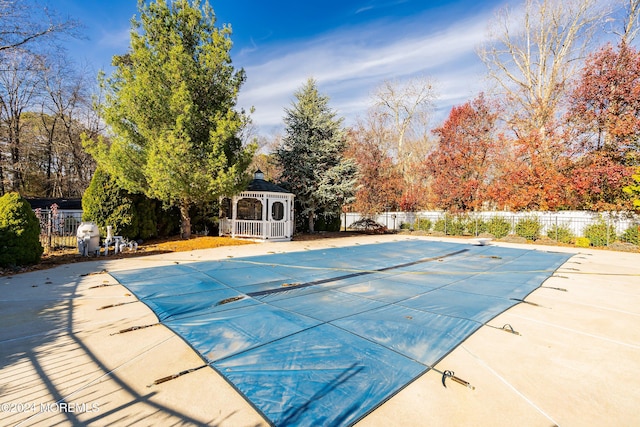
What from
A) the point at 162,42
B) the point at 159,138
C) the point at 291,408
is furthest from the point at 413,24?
the point at 291,408

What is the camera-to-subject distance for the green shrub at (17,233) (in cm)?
605

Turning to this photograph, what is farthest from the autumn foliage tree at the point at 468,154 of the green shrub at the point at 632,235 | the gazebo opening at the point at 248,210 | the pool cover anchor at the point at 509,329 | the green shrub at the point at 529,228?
the pool cover anchor at the point at 509,329

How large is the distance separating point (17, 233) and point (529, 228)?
751 inches

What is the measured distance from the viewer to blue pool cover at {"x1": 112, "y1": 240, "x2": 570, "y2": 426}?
86.6 inches

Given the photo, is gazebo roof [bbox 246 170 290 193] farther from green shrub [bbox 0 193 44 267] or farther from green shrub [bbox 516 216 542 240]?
green shrub [bbox 516 216 542 240]

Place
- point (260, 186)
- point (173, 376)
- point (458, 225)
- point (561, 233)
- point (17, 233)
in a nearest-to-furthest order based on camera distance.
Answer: point (173, 376) → point (17, 233) → point (260, 186) → point (561, 233) → point (458, 225)

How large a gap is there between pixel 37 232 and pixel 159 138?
434cm

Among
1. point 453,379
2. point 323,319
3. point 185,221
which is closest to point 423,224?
point 185,221

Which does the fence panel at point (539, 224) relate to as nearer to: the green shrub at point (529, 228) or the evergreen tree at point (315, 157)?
the green shrub at point (529, 228)

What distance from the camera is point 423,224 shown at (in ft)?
59.0

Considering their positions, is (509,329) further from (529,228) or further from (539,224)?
(539,224)

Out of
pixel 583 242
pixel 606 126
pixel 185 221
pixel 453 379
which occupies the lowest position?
pixel 453 379

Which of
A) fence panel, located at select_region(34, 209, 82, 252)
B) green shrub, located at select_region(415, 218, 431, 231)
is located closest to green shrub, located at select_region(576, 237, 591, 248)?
green shrub, located at select_region(415, 218, 431, 231)

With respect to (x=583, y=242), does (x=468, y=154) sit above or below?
above
